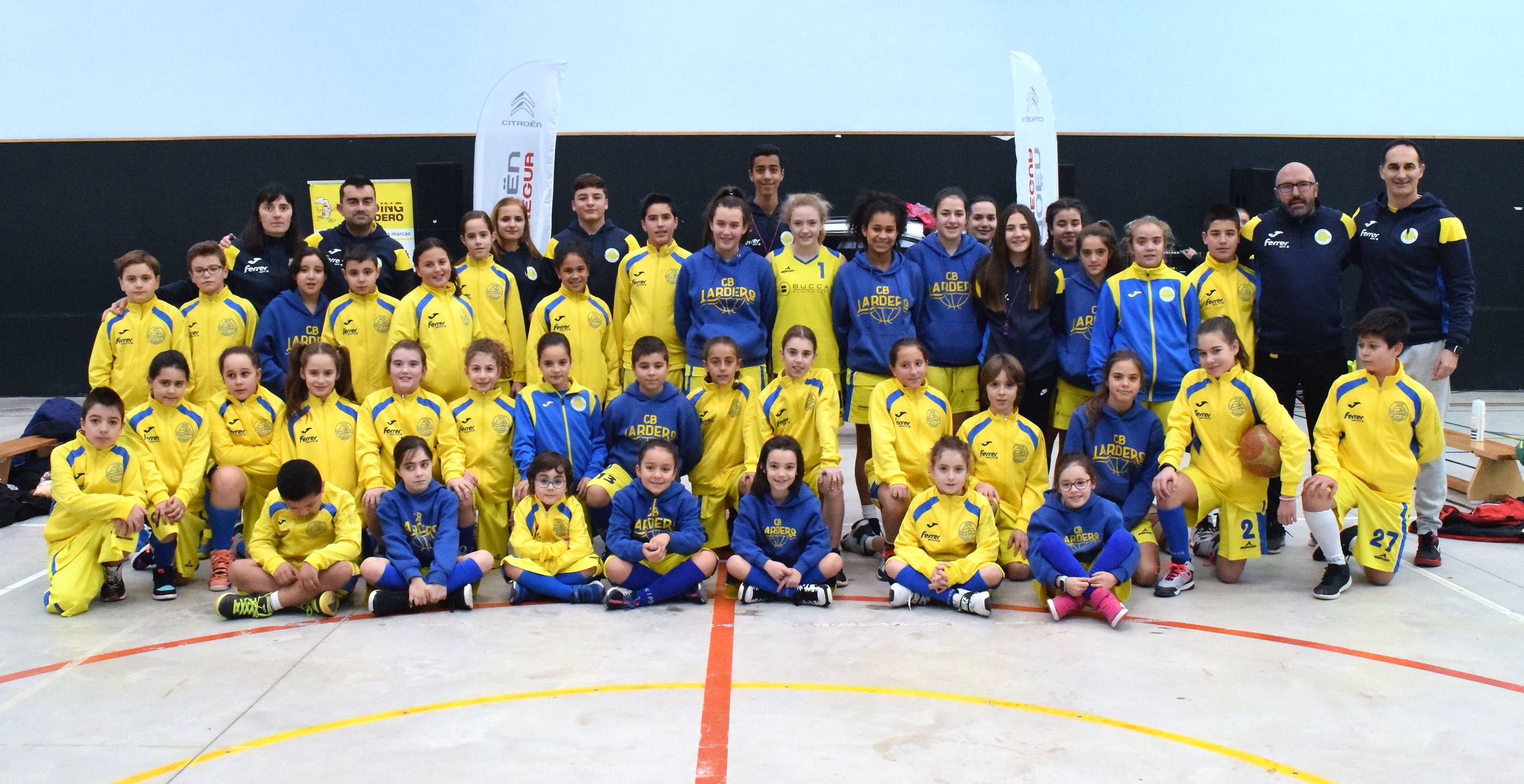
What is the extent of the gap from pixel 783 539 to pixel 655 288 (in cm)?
159

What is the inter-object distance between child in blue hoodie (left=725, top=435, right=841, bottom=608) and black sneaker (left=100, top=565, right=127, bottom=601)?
8.41 feet

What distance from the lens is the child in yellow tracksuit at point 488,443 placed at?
17.1ft

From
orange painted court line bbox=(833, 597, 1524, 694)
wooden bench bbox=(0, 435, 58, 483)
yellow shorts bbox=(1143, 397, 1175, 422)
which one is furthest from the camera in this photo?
wooden bench bbox=(0, 435, 58, 483)

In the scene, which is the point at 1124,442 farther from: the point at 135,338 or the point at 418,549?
the point at 135,338

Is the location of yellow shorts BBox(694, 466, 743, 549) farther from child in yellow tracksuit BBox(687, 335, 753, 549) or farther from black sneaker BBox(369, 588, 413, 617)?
black sneaker BBox(369, 588, 413, 617)

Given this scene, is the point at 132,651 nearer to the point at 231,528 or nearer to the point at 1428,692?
the point at 231,528

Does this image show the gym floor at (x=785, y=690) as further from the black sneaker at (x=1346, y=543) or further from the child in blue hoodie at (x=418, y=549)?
the black sneaker at (x=1346, y=543)

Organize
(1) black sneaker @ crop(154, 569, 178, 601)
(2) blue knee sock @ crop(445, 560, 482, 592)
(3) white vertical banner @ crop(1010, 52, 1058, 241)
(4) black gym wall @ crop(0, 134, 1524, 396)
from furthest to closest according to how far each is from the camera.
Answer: (4) black gym wall @ crop(0, 134, 1524, 396), (3) white vertical banner @ crop(1010, 52, 1058, 241), (1) black sneaker @ crop(154, 569, 178, 601), (2) blue knee sock @ crop(445, 560, 482, 592)

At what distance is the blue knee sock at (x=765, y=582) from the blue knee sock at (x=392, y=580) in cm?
139

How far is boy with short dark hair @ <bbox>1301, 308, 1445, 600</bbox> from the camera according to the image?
4.79 m

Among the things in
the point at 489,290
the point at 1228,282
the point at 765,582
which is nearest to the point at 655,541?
the point at 765,582

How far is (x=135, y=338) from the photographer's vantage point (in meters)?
5.45

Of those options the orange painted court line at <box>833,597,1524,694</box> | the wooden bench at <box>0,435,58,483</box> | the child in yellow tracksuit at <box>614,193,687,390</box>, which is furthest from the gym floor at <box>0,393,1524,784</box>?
the wooden bench at <box>0,435,58,483</box>

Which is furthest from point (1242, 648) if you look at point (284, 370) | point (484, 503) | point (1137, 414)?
point (284, 370)
